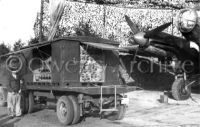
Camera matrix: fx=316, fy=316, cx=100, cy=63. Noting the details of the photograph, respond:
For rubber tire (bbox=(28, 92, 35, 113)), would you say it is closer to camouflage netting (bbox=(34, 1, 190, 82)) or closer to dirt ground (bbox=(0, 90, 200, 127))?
dirt ground (bbox=(0, 90, 200, 127))

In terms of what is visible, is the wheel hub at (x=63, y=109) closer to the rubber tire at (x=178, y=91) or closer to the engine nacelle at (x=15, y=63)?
the engine nacelle at (x=15, y=63)

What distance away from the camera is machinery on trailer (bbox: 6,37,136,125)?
1069 centimetres

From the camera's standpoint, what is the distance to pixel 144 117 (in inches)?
489

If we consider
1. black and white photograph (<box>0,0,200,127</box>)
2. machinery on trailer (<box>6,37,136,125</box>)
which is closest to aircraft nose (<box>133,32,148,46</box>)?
black and white photograph (<box>0,0,200,127</box>)

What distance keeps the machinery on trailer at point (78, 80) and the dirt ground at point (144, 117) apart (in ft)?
1.58

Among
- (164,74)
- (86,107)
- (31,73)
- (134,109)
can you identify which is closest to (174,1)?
(164,74)

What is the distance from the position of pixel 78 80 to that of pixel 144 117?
3.08 metres

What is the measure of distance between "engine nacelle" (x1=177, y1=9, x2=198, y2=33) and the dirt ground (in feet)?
12.2

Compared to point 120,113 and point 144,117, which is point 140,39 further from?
point 120,113

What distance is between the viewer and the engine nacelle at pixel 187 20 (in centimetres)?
1476

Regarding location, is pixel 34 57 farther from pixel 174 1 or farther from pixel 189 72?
pixel 174 1

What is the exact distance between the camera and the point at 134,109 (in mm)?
14766

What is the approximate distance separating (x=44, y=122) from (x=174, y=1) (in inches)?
944

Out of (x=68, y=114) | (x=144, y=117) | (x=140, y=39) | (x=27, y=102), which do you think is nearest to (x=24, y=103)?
(x=27, y=102)
